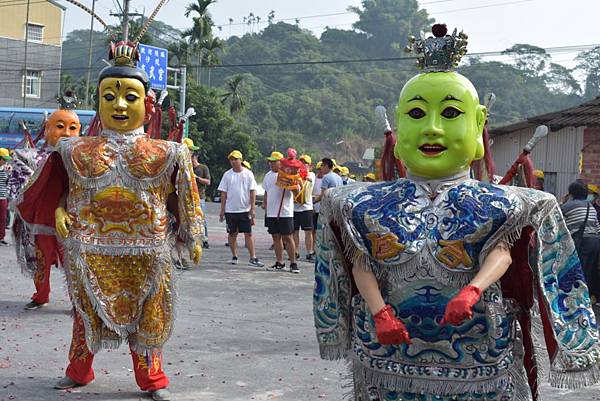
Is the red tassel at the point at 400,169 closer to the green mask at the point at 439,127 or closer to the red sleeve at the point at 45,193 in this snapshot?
the green mask at the point at 439,127

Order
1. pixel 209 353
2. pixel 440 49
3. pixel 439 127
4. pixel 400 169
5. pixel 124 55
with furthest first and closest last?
pixel 209 353
pixel 124 55
pixel 400 169
pixel 440 49
pixel 439 127

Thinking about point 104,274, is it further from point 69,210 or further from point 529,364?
point 529,364

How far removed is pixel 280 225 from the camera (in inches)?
520

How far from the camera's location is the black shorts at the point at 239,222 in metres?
13.4

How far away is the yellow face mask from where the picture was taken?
5.98 meters

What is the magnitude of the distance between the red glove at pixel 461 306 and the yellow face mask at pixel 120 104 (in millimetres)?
3165

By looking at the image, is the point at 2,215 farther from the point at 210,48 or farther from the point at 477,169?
the point at 210,48

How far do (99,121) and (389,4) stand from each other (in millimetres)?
114560

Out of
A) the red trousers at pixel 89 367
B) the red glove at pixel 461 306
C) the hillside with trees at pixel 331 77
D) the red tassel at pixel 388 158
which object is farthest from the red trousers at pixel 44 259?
the hillside with trees at pixel 331 77

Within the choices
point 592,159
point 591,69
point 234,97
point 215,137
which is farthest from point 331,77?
point 592,159

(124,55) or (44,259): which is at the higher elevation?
(124,55)

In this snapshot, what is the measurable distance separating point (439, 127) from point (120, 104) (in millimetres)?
2764

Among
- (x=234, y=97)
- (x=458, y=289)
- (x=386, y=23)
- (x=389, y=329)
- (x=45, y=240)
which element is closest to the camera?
(x=389, y=329)

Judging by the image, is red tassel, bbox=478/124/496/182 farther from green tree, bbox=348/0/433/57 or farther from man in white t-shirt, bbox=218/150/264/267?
green tree, bbox=348/0/433/57
